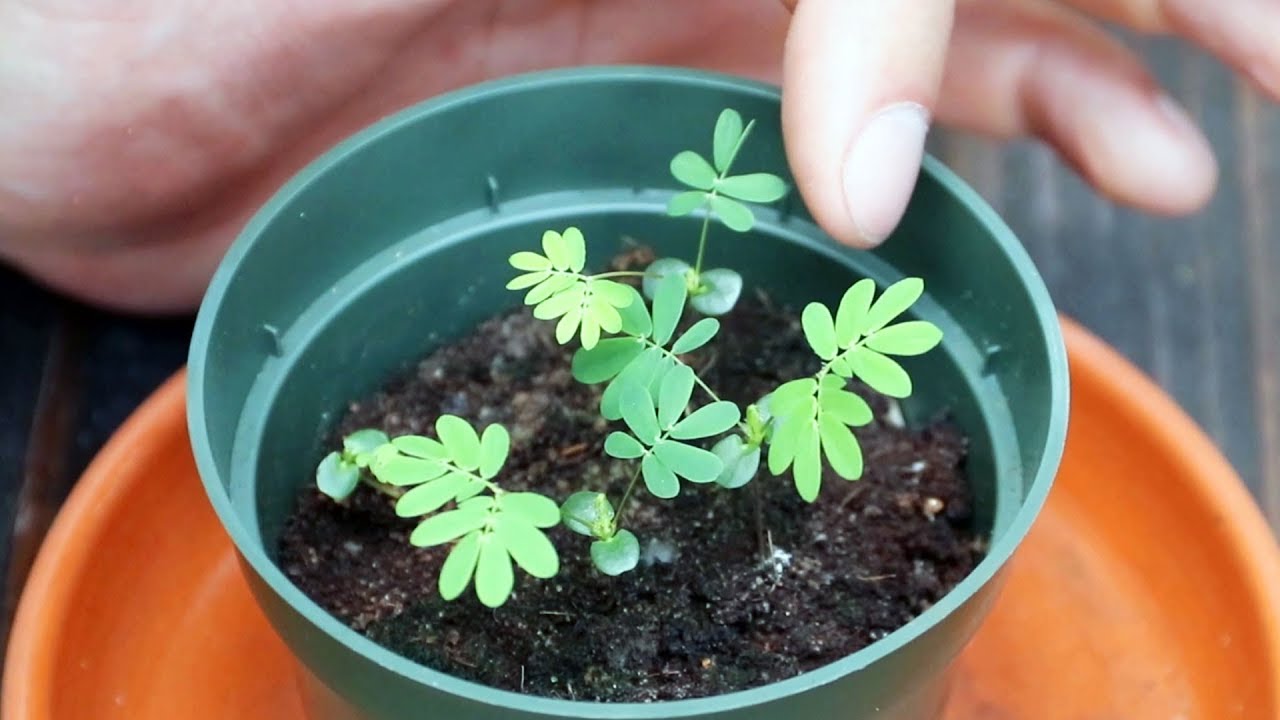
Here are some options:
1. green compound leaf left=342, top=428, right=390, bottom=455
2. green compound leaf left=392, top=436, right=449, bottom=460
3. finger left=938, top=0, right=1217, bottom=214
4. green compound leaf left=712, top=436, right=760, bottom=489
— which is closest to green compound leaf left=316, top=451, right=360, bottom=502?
green compound leaf left=342, top=428, right=390, bottom=455

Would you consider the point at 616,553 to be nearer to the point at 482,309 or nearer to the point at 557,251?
the point at 557,251

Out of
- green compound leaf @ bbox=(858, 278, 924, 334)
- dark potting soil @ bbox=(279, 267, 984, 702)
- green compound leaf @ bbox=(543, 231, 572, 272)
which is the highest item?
green compound leaf @ bbox=(543, 231, 572, 272)

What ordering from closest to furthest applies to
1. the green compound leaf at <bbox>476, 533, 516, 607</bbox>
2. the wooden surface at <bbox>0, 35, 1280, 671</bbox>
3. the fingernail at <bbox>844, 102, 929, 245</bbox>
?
the green compound leaf at <bbox>476, 533, 516, 607</bbox> < the fingernail at <bbox>844, 102, 929, 245</bbox> < the wooden surface at <bbox>0, 35, 1280, 671</bbox>

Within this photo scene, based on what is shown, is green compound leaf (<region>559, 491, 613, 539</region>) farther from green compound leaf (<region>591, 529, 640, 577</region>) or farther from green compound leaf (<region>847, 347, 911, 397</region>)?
green compound leaf (<region>847, 347, 911, 397</region>)

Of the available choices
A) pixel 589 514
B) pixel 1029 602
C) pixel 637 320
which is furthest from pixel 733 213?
pixel 1029 602

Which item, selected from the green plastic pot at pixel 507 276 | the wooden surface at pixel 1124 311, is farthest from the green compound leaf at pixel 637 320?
the wooden surface at pixel 1124 311

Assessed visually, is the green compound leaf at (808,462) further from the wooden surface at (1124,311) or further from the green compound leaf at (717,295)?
the wooden surface at (1124,311)
